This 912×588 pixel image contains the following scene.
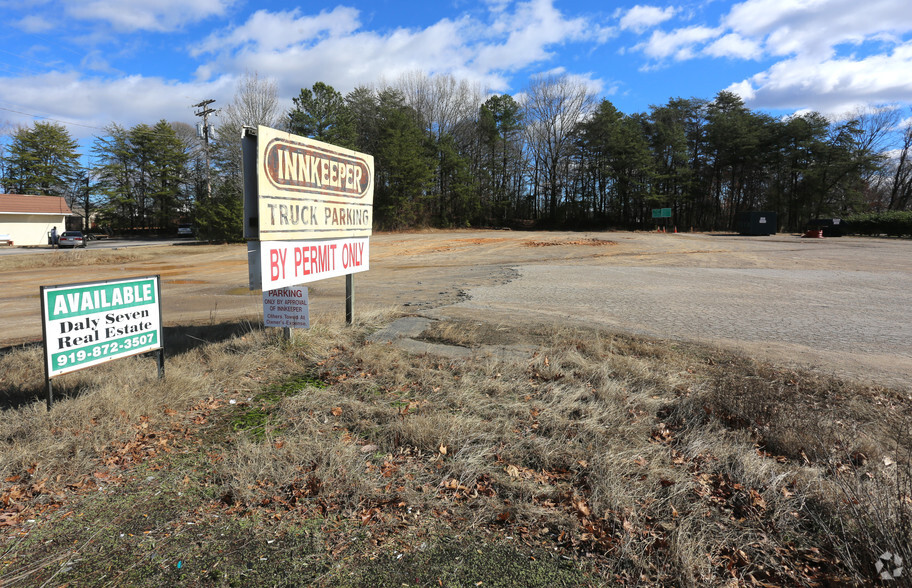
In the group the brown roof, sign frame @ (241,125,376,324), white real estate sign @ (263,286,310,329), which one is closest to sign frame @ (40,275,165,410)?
sign frame @ (241,125,376,324)

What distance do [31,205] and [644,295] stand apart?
191 feet

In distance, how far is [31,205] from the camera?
47.4m

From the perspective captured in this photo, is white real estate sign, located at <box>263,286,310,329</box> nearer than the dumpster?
Yes

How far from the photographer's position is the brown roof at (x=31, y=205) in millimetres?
45566

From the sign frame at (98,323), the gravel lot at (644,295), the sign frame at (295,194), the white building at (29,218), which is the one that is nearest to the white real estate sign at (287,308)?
the sign frame at (295,194)

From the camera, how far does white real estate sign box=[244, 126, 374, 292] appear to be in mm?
5777

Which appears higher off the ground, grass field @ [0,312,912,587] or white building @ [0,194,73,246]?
white building @ [0,194,73,246]

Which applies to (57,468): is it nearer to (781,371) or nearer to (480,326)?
(480,326)

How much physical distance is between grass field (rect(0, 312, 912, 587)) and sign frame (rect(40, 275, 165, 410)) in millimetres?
355

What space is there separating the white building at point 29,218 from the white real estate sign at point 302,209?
173ft

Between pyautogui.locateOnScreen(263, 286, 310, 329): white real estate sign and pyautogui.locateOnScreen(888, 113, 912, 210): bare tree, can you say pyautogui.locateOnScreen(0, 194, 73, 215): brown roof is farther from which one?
pyautogui.locateOnScreen(888, 113, 912, 210): bare tree

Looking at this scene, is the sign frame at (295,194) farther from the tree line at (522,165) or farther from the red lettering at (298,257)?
the tree line at (522,165)

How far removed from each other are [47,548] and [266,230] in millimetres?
3822

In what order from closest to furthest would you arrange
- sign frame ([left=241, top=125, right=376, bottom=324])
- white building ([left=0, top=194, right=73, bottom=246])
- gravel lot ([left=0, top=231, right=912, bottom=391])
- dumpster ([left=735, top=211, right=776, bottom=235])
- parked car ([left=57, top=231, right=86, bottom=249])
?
sign frame ([left=241, top=125, right=376, bottom=324]), gravel lot ([left=0, top=231, right=912, bottom=391]), parked car ([left=57, top=231, right=86, bottom=249]), dumpster ([left=735, top=211, right=776, bottom=235]), white building ([left=0, top=194, right=73, bottom=246])
